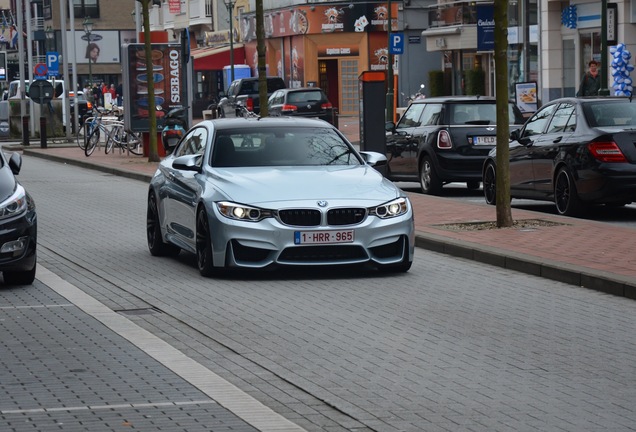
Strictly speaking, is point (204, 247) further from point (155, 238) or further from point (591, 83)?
point (591, 83)

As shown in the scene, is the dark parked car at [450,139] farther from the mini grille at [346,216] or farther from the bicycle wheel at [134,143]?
the bicycle wheel at [134,143]

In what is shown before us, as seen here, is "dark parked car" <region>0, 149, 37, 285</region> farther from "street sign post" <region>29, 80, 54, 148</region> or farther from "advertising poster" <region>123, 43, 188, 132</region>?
"street sign post" <region>29, 80, 54, 148</region>

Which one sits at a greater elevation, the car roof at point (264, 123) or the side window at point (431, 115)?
the car roof at point (264, 123)

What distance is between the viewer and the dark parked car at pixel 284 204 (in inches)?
489

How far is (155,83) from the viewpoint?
36688 mm

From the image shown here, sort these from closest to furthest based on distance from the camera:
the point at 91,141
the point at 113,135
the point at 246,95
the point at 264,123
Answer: the point at 264,123
the point at 91,141
the point at 113,135
the point at 246,95

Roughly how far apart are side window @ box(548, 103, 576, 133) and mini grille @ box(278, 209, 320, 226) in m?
7.02

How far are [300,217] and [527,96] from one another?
1964cm

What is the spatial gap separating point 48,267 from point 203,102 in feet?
217

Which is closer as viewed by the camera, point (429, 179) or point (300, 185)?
point (300, 185)

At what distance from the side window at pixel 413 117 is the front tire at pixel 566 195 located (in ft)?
17.3

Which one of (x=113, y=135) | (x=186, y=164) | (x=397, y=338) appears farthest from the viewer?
(x=113, y=135)

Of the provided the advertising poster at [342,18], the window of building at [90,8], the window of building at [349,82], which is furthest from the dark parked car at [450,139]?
the window of building at [90,8]

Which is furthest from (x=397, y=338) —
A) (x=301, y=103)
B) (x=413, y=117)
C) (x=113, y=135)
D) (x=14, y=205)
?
(x=301, y=103)
